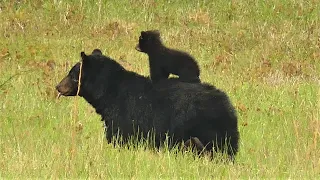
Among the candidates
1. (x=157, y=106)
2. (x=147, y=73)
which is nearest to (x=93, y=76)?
(x=157, y=106)

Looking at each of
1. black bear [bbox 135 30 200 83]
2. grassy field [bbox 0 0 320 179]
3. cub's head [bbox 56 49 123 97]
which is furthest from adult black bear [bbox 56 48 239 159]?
grassy field [bbox 0 0 320 179]

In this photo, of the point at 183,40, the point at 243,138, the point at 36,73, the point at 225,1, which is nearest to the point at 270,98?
the point at 243,138

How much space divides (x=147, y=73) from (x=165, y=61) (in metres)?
4.16

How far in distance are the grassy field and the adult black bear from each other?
296mm

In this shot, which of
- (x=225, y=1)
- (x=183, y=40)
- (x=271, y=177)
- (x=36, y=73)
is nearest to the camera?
(x=271, y=177)

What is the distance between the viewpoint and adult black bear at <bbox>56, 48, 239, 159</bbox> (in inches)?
266

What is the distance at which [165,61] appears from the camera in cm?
768

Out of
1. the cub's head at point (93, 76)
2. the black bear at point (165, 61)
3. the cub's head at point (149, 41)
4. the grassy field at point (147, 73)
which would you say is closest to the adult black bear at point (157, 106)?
the cub's head at point (93, 76)

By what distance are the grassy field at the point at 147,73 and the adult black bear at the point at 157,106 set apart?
0.97 ft

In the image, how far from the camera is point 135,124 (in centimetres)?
728

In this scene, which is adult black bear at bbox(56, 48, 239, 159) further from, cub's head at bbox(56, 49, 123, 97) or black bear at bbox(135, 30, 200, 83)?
black bear at bbox(135, 30, 200, 83)

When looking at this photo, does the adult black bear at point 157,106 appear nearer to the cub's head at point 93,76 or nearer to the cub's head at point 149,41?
the cub's head at point 93,76

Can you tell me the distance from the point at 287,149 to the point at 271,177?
4.65 feet

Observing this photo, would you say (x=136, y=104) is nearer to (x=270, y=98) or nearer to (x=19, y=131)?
(x=19, y=131)
